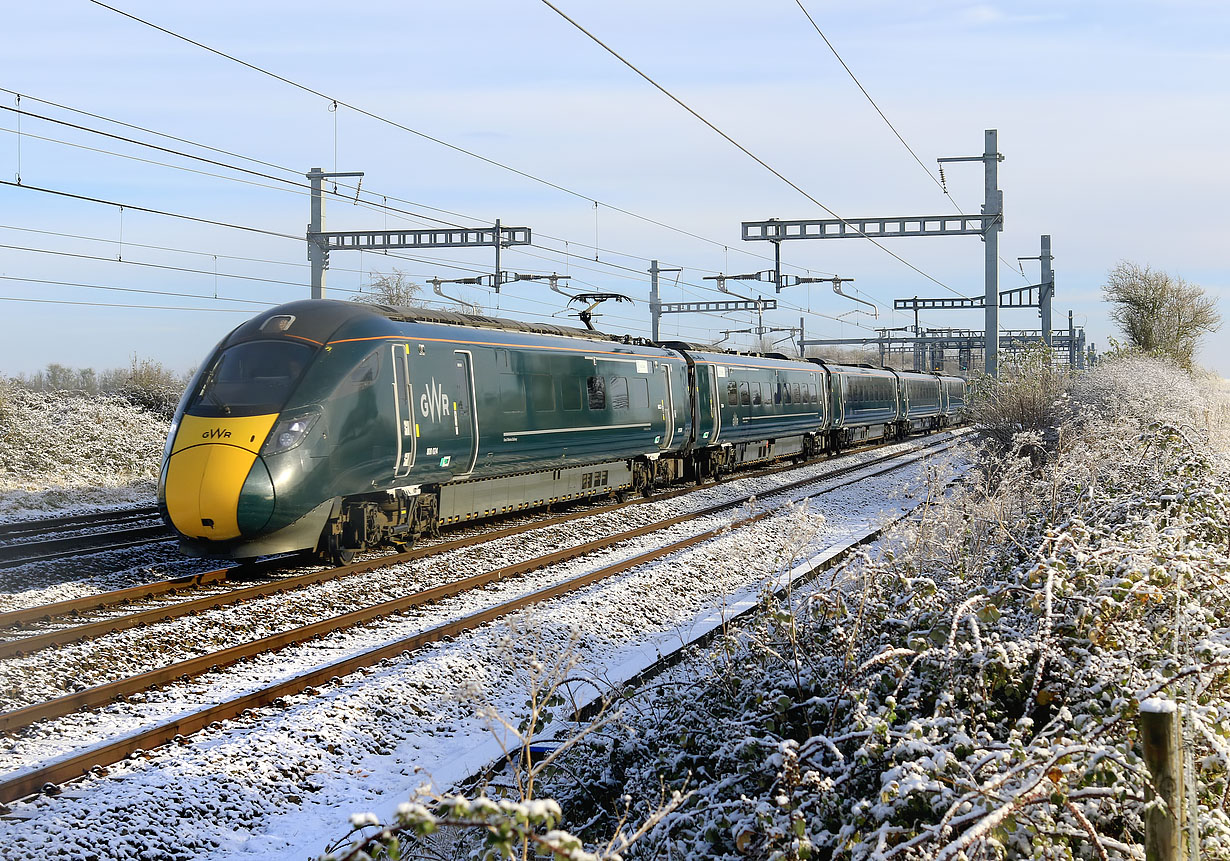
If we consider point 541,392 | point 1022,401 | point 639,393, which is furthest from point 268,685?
point 1022,401

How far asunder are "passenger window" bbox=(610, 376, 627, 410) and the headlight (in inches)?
276

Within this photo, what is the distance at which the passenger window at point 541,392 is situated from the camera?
1385cm

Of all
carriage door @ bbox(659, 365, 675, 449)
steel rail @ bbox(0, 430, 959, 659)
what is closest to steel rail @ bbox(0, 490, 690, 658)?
steel rail @ bbox(0, 430, 959, 659)

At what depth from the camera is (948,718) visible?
3.79 meters

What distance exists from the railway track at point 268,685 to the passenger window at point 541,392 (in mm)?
2454

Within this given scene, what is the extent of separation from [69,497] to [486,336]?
10.9 meters

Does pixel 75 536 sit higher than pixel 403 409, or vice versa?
pixel 403 409

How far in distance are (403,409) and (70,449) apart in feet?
49.5

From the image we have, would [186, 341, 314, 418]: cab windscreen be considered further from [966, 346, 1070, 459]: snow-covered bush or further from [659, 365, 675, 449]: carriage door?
[966, 346, 1070, 459]: snow-covered bush

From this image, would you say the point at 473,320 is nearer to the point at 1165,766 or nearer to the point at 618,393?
the point at 618,393

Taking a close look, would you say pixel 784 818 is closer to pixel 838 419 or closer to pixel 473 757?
pixel 473 757

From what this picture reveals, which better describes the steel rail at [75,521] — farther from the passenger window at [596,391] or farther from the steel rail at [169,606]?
the passenger window at [596,391]

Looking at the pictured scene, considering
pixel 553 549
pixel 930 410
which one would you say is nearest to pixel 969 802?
pixel 553 549

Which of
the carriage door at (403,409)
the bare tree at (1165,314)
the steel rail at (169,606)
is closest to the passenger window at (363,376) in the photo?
the carriage door at (403,409)
